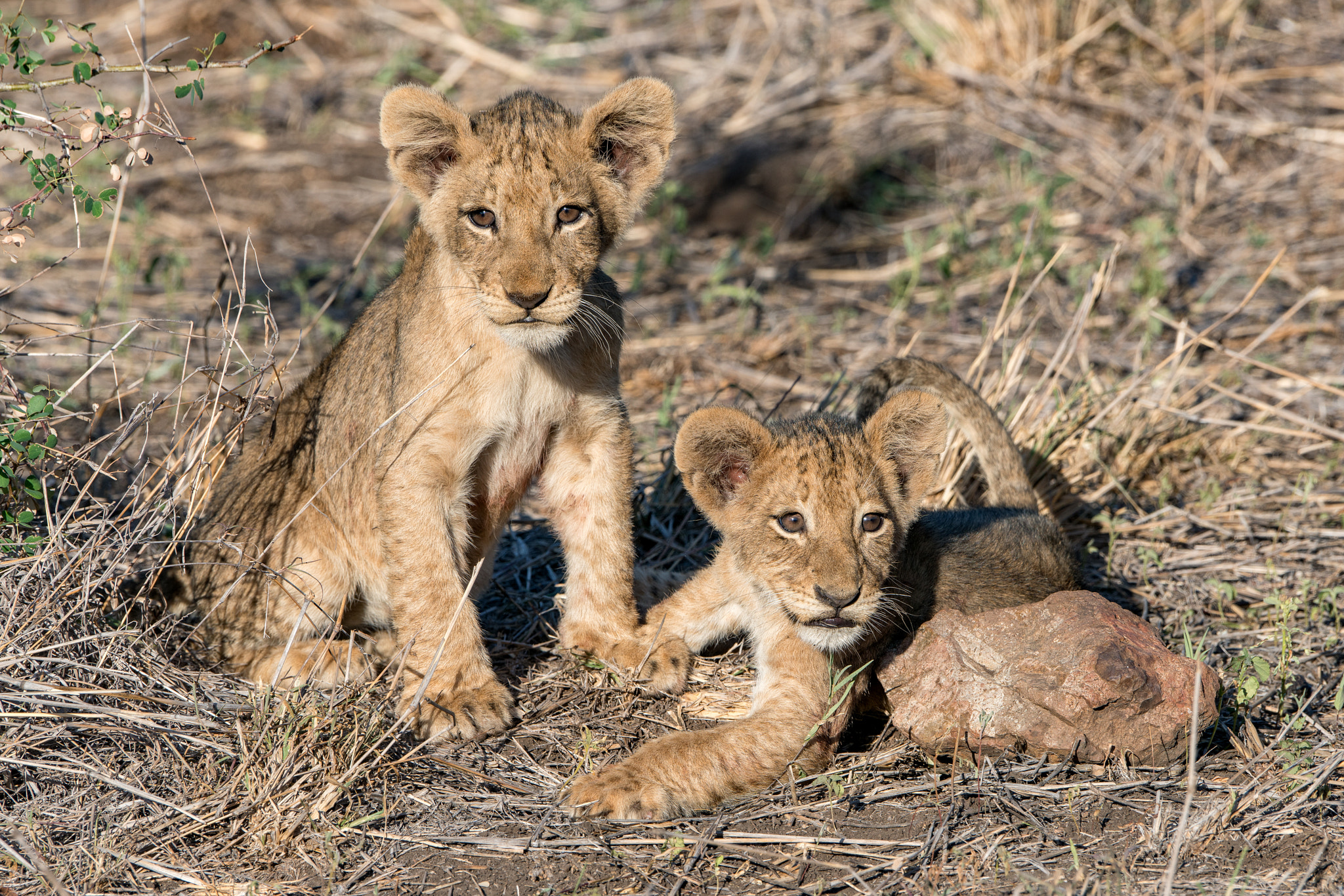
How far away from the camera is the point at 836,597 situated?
11.9 feet

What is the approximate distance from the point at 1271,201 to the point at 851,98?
319 centimetres

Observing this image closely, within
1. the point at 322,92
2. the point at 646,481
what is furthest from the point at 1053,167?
the point at 322,92

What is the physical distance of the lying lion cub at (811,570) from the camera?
3.71 meters

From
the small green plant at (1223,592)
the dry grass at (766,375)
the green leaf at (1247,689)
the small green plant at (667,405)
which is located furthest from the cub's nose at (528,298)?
the small green plant at (1223,592)

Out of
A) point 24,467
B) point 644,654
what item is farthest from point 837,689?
point 24,467

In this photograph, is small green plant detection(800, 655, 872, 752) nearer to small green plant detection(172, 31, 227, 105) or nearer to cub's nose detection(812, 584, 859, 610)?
cub's nose detection(812, 584, 859, 610)

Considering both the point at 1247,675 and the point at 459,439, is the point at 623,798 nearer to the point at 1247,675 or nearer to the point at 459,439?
the point at 459,439

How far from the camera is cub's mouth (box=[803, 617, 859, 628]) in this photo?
146 inches

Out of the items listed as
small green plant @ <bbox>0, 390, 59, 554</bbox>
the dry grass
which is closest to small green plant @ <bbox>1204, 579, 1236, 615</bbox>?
the dry grass

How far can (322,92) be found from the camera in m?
10.7

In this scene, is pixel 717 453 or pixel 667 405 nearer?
pixel 717 453

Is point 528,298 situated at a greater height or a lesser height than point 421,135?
lesser

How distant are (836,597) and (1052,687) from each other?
76 centimetres

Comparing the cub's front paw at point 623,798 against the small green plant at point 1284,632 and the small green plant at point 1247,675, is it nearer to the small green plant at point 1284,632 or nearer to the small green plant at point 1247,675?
the small green plant at point 1247,675
